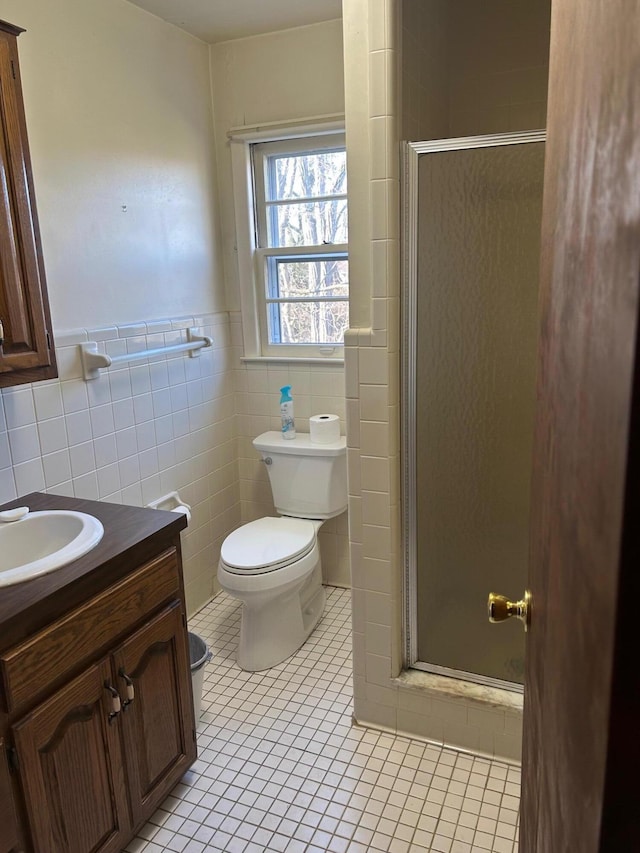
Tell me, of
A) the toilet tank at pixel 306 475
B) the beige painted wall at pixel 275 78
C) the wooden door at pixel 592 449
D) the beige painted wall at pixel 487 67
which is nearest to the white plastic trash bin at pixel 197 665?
the toilet tank at pixel 306 475

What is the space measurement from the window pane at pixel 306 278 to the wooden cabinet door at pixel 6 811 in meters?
2.14

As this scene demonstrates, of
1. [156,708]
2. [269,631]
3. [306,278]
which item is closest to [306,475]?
[269,631]

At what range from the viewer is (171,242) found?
2516mm

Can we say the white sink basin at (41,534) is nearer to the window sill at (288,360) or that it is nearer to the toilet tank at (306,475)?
the toilet tank at (306,475)

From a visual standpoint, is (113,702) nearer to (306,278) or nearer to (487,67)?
(306,278)

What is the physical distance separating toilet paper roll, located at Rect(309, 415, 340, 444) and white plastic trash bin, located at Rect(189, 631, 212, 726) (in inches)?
38.9

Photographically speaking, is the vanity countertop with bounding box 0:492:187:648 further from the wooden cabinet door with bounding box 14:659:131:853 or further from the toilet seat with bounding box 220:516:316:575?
the toilet seat with bounding box 220:516:316:575

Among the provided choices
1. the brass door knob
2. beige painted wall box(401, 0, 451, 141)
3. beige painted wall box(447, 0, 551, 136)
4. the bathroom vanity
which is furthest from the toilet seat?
beige painted wall box(447, 0, 551, 136)

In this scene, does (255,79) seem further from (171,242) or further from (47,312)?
(47,312)

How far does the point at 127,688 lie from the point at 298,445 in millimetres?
1356

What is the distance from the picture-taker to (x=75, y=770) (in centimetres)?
138

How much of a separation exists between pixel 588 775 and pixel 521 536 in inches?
57.7

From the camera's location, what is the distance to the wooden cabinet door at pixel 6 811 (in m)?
Answer: 1.20

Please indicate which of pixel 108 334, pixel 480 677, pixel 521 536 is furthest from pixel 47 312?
pixel 480 677
